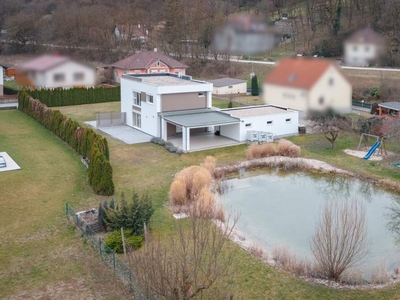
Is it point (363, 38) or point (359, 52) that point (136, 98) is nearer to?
point (363, 38)

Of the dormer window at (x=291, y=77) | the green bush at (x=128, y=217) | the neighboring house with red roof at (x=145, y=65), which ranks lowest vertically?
the green bush at (x=128, y=217)

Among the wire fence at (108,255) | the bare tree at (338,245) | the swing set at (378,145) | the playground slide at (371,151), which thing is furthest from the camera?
the swing set at (378,145)

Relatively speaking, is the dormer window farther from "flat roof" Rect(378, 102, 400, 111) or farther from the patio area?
"flat roof" Rect(378, 102, 400, 111)

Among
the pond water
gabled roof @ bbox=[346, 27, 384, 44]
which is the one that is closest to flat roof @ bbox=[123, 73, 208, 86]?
the pond water

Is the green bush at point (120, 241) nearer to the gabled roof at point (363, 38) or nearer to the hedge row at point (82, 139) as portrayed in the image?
the hedge row at point (82, 139)

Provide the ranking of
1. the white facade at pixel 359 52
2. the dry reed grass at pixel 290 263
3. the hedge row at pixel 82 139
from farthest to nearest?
the hedge row at pixel 82 139
the dry reed grass at pixel 290 263
the white facade at pixel 359 52

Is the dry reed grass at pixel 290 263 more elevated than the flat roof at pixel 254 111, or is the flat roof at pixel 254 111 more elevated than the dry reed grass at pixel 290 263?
the flat roof at pixel 254 111

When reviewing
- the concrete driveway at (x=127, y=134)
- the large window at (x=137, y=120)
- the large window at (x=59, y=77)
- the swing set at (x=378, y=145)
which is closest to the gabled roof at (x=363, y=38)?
the large window at (x=59, y=77)
